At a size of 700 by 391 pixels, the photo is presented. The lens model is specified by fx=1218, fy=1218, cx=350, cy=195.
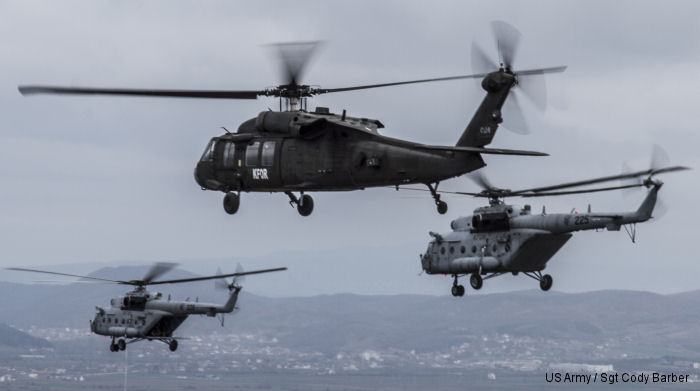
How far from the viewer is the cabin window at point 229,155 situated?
51.0 meters

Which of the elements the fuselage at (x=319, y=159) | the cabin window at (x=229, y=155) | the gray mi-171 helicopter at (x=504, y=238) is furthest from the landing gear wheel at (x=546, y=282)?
the cabin window at (x=229, y=155)

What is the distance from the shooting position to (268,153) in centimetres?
4947

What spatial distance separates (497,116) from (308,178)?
8129 mm

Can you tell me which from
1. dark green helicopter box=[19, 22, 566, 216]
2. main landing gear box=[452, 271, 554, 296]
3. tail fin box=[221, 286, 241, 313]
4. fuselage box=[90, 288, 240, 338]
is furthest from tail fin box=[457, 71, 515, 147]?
fuselage box=[90, 288, 240, 338]

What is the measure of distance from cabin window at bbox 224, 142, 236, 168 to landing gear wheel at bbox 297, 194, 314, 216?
10.7ft

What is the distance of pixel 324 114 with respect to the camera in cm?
4925

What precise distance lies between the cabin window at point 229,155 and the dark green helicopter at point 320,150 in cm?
4

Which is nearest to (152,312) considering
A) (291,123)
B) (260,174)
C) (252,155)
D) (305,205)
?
(305,205)

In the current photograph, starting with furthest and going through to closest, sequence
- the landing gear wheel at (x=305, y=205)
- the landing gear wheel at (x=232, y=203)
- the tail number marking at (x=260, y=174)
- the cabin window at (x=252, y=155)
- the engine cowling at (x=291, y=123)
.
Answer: the landing gear wheel at (x=305, y=205)
the landing gear wheel at (x=232, y=203)
the cabin window at (x=252, y=155)
the tail number marking at (x=260, y=174)
the engine cowling at (x=291, y=123)

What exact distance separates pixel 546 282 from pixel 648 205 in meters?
7.94

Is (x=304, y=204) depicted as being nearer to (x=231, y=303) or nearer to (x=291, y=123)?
(x=291, y=123)

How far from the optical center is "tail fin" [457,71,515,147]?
1919 inches

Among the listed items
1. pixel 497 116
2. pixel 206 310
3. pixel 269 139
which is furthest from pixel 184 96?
pixel 206 310

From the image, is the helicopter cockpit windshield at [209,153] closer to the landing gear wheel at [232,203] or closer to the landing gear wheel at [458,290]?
the landing gear wheel at [232,203]
